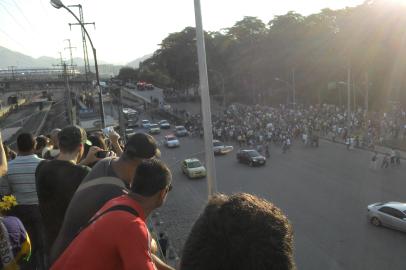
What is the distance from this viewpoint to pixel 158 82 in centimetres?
9119

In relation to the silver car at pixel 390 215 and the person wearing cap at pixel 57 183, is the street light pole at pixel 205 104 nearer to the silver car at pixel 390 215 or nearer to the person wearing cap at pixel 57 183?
the person wearing cap at pixel 57 183

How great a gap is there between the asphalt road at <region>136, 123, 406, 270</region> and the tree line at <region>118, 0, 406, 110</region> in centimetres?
1203

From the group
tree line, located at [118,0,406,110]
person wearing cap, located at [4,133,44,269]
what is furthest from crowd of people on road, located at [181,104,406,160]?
person wearing cap, located at [4,133,44,269]

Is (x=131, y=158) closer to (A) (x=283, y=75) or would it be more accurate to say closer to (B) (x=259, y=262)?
(B) (x=259, y=262)

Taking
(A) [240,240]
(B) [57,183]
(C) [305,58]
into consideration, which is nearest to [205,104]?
(B) [57,183]

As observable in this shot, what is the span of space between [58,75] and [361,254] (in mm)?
52741

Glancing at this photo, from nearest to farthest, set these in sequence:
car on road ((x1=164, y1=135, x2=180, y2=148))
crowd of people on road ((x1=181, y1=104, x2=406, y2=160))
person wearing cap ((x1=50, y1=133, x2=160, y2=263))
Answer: person wearing cap ((x1=50, y1=133, x2=160, y2=263)) < crowd of people on road ((x1=181, y1=104, x2=406, y2=160)) < car on road ((x1=164, y1=135, x2=180, y2=148))

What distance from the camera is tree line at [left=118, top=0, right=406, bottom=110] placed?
40.6m

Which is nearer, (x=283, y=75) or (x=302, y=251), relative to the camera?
(x=302, y=251)

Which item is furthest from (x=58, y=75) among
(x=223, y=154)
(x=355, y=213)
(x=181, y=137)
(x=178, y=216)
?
(x=355, y=213)

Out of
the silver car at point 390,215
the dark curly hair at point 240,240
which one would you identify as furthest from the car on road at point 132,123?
the dark curly hair at point 240,240

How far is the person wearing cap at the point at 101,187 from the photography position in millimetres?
3008

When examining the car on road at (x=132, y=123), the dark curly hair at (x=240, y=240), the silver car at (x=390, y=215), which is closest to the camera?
the dark curly hair at (x=240, y=240)

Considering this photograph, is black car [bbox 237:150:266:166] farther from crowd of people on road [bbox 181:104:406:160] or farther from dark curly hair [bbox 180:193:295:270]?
dark curly hair [bbox 180:193:295:270]
